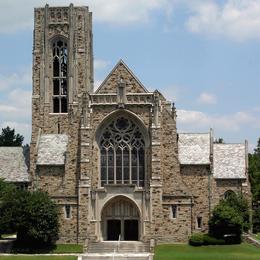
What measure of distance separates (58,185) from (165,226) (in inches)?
421

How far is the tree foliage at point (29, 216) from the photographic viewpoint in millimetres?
62469

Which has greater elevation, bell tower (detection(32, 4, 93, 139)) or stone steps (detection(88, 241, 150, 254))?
bell tower (detection(32, 4, 93, 139))

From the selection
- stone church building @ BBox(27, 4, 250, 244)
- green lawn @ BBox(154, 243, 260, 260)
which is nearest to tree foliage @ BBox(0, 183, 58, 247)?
stone church building @ BBox(27, 4, 250, 244)

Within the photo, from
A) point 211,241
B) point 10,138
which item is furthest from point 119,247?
point 10,138

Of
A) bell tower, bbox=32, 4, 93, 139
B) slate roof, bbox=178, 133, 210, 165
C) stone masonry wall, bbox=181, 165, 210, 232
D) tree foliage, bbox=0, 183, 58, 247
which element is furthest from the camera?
bell tower, bbox=32, 4, 93, 139

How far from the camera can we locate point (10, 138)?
117812 millimetres

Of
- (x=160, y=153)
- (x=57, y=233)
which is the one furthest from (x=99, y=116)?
(x=57, y=233)

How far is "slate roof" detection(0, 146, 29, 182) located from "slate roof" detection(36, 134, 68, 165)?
3.00 m

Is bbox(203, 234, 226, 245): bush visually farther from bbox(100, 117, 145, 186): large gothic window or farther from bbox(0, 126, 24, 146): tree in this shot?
bbox(0, 126, 24, 146): tree

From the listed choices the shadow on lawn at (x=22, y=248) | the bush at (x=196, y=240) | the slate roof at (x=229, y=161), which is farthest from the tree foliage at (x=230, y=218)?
the shadow on lawn at (x=22, y=248)

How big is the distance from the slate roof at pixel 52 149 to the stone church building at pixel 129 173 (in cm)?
17

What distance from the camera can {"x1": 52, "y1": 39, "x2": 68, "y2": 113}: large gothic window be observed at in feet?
270

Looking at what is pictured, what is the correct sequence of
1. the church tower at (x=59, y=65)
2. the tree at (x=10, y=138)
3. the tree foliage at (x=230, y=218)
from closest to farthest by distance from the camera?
the tree foliage at (x=230, y=218) < the church tower at (x=59, y=65) < the tree at (x=10, y=138)

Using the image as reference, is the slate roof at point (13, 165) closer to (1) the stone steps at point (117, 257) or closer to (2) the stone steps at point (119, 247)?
(2) the stone steps at point (119, 247)
